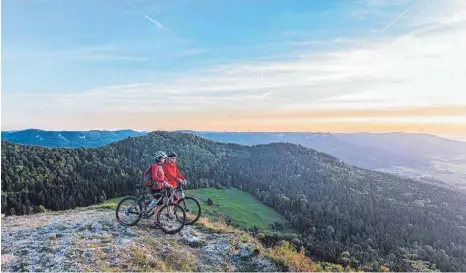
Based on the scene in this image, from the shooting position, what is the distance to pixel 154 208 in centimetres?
1598

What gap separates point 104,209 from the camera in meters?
20.6

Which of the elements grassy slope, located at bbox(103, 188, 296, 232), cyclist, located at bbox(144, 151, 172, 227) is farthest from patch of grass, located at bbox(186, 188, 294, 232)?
cyclist, located at bbox(144, 151, 172, 227)

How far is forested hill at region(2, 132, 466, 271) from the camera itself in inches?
3775

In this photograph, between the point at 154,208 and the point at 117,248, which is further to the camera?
the point at 154,208

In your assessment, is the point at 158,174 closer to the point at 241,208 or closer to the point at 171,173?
the point at 171,173

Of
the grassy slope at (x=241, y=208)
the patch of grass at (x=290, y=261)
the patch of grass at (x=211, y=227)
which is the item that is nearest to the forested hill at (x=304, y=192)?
the grassy slope at (x=241, y=208)

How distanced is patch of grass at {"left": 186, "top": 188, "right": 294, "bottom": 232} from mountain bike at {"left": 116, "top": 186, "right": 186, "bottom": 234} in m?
85.2

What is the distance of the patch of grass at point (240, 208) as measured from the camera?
108 m

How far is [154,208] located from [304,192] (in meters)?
144

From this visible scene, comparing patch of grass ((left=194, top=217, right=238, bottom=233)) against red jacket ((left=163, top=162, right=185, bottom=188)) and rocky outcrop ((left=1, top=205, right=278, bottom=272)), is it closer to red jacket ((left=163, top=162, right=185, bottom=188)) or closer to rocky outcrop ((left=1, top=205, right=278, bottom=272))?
rocky outcrop ((left=1, top=205, right=278, bottom=272))

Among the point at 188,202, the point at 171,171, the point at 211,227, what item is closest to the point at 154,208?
the point at 188,202

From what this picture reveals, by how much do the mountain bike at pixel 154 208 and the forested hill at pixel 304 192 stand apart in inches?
2339

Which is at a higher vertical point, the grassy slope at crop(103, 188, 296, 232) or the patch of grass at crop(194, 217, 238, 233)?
the patch of grass at crop(194, 217, 238, 233)

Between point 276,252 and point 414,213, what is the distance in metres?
138
